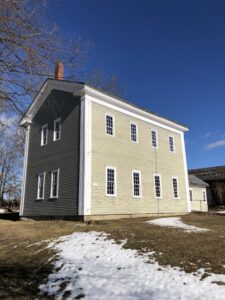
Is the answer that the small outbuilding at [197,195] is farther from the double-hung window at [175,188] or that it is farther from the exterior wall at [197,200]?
the double-hung window at [175,188]

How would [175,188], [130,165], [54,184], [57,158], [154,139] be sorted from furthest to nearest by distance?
[175,188], [154,139], [130,165], [57,158], [54,184]

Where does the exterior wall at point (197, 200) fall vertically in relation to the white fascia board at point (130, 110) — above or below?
below

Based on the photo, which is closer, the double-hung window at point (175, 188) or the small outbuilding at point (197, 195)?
the double-hung window at point (175, 188)

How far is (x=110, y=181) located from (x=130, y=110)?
18.3ft

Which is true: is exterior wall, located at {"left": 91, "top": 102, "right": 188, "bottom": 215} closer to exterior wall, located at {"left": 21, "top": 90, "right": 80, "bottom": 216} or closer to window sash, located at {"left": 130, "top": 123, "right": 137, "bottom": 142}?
window sash, located at {"left": 130, "top": 123, "right": 137, "bottom": 142}

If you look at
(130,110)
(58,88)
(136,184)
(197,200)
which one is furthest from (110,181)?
(197,200)

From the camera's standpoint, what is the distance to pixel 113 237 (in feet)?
34.4

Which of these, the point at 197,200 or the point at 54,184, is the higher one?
the point at 54,184

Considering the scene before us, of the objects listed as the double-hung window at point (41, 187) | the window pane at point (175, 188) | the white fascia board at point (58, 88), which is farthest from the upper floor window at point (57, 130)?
the window pane at point (175, 188)

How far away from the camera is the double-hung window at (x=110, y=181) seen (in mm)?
16891

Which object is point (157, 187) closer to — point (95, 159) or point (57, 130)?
point (95, 159)

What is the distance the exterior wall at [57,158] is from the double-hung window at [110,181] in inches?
76.2

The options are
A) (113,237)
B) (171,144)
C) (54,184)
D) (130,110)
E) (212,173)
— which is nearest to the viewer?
(113,237)

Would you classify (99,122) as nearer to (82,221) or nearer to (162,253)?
(82,221)
